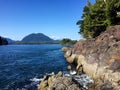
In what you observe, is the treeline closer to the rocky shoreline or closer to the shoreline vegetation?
the shoreline vegetation

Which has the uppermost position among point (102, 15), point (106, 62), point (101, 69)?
point (102, 15)

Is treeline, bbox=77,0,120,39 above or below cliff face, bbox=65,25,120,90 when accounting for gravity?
above

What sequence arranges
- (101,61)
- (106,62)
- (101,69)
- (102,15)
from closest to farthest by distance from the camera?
1. (101,69)
2. (106,62)
3. (101,61)
4. (102,15)

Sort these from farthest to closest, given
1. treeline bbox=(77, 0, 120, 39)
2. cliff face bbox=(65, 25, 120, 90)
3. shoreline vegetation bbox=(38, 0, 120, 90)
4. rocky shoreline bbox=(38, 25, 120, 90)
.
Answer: treeline bbox=(77, 0, 120, 39) → cliff face bbox=(65, 25, 120, 90) → shoreline vegetation bbox=(38, 0, 120, 90) → rocky shoreline bbox=(38, 25, 120, 90)

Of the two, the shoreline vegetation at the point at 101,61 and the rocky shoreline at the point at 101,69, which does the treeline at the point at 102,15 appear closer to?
the shoreline vegetation at the point at 101,61

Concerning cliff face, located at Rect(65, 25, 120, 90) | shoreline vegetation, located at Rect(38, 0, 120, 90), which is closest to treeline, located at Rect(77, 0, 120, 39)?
shoreline vegetation, located at Rect(38, 0, 120, 90)

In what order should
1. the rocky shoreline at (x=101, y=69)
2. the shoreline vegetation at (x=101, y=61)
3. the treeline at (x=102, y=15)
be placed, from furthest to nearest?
the treeline at (x=102, y=15) → the shoreline vegetation at (x=101, y=61) → the rocky shoreline at (x=101, y=69)

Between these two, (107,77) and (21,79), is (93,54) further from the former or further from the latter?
(21,79)

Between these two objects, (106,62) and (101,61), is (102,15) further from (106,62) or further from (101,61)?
(106,62)

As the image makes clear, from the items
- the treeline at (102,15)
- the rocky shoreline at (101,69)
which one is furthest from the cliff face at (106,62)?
the treeline at (102,15)

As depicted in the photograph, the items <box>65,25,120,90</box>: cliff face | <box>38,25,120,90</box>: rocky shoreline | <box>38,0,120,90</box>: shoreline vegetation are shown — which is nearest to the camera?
<box>38,25,120,90</box>: rocky shoreline

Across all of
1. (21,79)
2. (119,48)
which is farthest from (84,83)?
(21,79)

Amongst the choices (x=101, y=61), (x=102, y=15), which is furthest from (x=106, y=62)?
(x=102, y=15)

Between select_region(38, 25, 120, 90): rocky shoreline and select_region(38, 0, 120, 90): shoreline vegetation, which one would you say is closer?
select_region(38, 25, 120, 90): rocky shoreline
